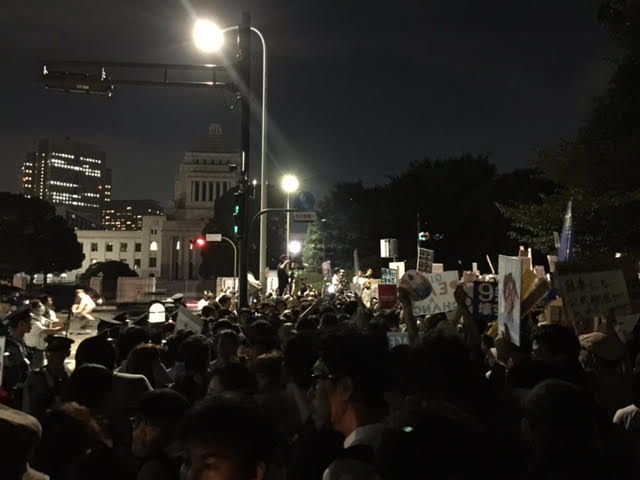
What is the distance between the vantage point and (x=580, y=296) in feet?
20.6

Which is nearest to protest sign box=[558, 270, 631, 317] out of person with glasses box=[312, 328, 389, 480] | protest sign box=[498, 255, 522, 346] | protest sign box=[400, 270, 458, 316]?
protest sign box=[498, 255, 522, 346]

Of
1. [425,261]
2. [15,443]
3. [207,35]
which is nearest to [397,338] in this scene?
[15,443]

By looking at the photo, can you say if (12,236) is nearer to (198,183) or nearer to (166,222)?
(166,222)

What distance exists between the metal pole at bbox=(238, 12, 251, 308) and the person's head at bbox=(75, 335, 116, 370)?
24.1ft

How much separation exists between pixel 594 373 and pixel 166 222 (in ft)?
413

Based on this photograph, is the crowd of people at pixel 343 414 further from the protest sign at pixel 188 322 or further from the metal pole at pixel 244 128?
the metal pole at pixel 244 128

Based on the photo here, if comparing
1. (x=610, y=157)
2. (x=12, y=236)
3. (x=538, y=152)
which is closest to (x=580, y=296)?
(x=610, y=157)

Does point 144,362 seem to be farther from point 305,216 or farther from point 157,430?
point 305,216

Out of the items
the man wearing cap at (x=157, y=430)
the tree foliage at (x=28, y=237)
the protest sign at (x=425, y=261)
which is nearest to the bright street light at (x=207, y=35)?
the protest sign at (x=425, y=261)

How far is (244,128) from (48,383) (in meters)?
8.68

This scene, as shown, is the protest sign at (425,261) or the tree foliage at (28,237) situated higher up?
the tree foliage at (28,237)

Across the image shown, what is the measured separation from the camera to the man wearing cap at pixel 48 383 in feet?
18.3

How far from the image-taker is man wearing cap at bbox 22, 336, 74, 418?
219 inches

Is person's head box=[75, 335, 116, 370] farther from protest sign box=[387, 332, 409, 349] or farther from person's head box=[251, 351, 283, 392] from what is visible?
protest sign box=[387, 332, 409, 349]
